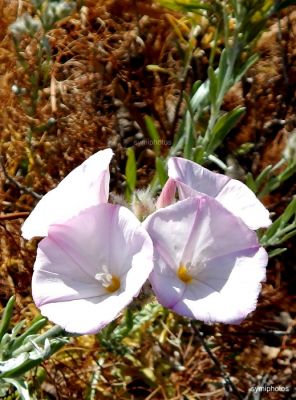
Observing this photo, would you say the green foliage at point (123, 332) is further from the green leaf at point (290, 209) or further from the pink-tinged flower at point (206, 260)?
the pink-tinged flower at point (206, 260)

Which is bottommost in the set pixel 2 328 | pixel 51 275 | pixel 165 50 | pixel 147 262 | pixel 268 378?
pixel 268 378

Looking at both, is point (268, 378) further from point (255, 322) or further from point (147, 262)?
point (147, 262)

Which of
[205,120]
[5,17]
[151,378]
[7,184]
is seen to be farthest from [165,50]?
[151,378]

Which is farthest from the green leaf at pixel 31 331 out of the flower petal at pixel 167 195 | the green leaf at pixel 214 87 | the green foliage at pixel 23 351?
the green leaf at pixel 214 87

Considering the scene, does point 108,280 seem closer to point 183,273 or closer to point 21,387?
point 183,273

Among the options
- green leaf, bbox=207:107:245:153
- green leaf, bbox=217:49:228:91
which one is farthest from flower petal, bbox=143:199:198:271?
green leaf, bbox=217:49:228:91

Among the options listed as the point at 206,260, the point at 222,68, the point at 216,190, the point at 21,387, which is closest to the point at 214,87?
the point at 222,68
